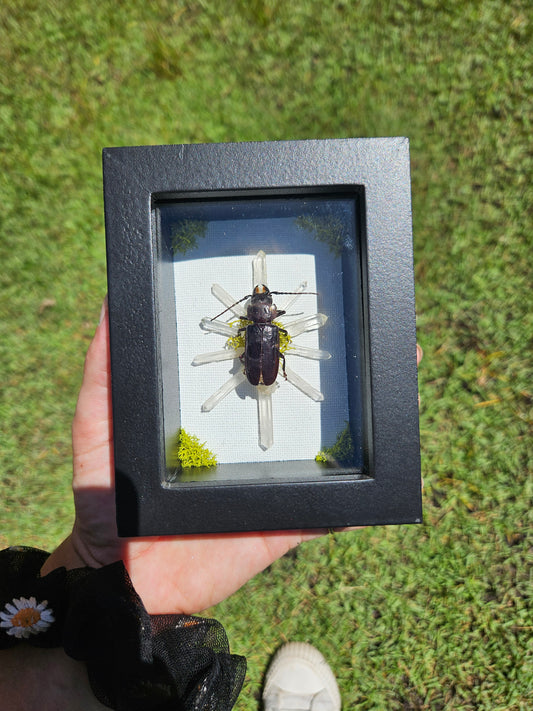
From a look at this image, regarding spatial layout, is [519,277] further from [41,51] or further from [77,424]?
[41,51]

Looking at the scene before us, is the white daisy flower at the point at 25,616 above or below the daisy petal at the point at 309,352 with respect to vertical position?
below

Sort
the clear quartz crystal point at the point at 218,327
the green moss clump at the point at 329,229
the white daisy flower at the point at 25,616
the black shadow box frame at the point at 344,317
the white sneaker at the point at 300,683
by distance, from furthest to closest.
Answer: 1. the white sneaker at the point at 300,683
2. the white daisy flower at the point at 25,616
3. the clear quartz crystal point at the point at 218,327
4. the green moss clump at the point at 329,229
5. the black shadow box frame at the point at 344,317

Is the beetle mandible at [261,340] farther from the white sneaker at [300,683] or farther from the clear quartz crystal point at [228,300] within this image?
the white sneaker at [300,683]

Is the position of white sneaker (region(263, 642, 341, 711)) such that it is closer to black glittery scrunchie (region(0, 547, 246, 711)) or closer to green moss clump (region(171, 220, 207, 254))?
black glittery scrunchie (region(0, 547, 246, 711))

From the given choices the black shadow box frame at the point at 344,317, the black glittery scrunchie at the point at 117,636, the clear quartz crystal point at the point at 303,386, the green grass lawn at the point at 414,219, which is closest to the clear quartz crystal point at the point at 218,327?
the black shadow box frame at the point at 344,317

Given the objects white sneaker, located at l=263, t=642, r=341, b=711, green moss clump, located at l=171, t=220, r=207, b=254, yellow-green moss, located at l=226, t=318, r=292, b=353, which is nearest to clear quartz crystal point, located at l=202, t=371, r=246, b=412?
yellow-green moss, located at l=226, t=318, r=292, b=353

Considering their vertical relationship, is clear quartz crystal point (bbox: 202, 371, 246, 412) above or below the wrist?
above

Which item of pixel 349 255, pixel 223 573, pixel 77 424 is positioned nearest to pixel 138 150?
pixel 349 255

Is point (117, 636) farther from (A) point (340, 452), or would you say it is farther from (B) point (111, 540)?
(A) point (340, 452)
